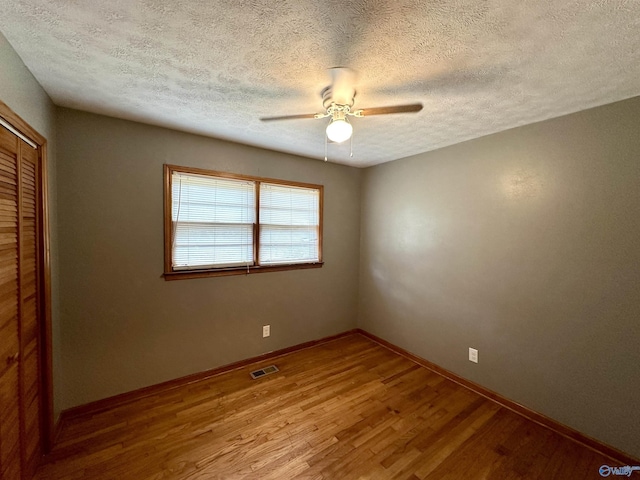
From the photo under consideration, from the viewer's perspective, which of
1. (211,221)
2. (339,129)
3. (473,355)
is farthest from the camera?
(211,221)

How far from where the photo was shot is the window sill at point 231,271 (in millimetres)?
2346

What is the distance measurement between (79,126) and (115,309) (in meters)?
1.47

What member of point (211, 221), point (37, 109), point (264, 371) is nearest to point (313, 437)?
point (264, 371)

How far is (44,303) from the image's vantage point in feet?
5.28

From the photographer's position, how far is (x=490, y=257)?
2318 millimetres

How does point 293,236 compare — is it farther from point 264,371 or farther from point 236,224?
point 264,371

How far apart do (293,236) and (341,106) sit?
69.3 inches

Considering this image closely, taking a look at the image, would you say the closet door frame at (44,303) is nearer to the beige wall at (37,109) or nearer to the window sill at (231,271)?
the beige wall at (37,109)

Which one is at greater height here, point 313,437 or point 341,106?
point 341,106

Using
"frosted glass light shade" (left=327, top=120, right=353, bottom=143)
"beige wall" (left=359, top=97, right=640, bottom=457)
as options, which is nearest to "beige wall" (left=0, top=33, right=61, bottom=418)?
"frosted glass light shade" (left=327, top=120, right=353, bottom=143)

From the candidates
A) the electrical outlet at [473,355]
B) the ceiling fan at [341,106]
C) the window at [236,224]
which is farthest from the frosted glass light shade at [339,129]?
the electrical outlet at [473,355]

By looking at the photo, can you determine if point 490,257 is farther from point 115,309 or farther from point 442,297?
point 115,309

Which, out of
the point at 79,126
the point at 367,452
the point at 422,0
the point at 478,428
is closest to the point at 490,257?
the point at 478,428

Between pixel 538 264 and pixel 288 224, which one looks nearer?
pixel 538 264
